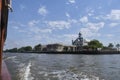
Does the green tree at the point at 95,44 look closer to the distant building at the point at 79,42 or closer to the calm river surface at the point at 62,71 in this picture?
the distant building at the point at 79,42

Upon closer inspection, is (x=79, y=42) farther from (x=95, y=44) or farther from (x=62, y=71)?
(x=62, y=71)

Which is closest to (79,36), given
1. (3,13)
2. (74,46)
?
(74,46)

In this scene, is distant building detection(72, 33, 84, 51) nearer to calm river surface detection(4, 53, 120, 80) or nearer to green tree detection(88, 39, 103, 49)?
green tree detection(88, 39, 103, 49)

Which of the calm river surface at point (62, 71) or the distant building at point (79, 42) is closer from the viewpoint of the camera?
the calm river surface at point (62, 71)

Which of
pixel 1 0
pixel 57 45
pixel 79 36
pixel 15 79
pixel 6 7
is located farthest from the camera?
pixel 57 45

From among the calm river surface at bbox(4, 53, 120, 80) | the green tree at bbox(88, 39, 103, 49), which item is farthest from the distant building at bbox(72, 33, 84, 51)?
the calm river surface at bbox(4, 53, 120, 80)

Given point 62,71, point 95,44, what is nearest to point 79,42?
point 95,44

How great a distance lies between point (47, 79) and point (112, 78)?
5.11 m

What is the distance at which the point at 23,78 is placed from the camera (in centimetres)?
1944

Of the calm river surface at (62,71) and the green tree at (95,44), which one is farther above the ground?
the green tree at (95,44)

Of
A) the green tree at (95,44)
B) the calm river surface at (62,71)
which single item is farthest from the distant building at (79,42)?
the calm river surface at (62,71)

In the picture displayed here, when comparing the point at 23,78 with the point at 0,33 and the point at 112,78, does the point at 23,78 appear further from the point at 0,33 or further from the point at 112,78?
the point at 0,33

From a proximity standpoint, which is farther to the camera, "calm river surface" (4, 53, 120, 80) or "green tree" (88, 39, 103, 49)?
"green tree" (88, 39, 103, 49)

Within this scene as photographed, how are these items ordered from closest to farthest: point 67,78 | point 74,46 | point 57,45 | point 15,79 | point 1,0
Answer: point 1,0, point 15,79, point 67,78, point 74,46, point 57,45
